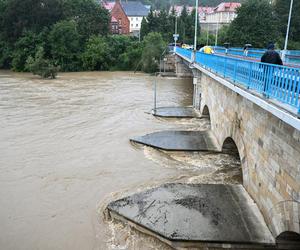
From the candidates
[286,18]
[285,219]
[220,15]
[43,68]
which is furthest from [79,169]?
[220,15]

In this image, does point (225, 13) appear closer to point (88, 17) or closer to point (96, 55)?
point (88, 17)

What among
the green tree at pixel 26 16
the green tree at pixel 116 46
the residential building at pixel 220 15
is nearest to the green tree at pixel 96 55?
the green tree at pixel 116 46

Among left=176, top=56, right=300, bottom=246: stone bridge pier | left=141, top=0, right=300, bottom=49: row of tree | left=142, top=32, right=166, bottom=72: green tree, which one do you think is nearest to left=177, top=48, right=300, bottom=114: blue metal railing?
left=176, top=56, right=300, bottom=246: stone bridge pier

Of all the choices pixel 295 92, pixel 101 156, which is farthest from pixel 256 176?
pixel 101 156

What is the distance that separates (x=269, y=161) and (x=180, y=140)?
25.1 ft

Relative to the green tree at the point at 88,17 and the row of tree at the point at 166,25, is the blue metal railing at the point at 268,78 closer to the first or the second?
the green tree at the point at 88,17

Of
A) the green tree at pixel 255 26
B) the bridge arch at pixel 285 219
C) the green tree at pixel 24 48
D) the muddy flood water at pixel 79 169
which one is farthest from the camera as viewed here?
the green tree at pixel 24 48

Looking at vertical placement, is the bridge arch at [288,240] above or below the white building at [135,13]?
below

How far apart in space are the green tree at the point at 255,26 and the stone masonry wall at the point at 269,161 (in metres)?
41.0

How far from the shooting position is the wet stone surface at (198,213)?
7.20 m

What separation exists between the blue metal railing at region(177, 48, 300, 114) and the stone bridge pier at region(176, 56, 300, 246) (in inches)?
9.3

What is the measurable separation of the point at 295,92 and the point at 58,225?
672 centimetres

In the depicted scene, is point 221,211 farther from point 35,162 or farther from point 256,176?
point 35,162

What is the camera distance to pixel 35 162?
1273 centimetres
